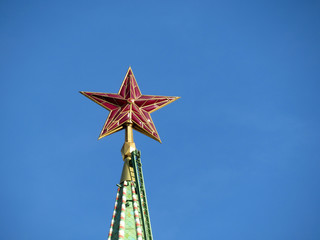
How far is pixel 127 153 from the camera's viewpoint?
30.9 m

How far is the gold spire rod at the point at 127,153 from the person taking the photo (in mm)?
29902

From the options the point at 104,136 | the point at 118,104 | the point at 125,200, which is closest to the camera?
the point at 125,200

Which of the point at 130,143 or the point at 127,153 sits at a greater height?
the point at 130,143

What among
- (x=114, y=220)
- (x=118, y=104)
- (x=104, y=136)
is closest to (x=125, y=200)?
(x=114, y=220)

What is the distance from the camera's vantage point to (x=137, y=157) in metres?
28.8

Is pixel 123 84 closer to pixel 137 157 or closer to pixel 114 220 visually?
pixel 137 157

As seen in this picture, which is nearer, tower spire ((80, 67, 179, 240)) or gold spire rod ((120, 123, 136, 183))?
tower spire ((80, 67, 179, 240))

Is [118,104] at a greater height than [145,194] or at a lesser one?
greater

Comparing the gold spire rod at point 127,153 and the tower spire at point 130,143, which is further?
the gold spire rod at point 127,153

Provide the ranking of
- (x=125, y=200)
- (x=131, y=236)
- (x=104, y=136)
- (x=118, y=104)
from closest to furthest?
1. (x=131, y=236)
2. (x=125, y=200)
3. (x=104, y=136)
4. (x=118, y=104)

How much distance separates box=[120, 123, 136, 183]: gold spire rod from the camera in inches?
1177

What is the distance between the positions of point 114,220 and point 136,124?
7.47 meters

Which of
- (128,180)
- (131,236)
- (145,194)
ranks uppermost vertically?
(128,180)

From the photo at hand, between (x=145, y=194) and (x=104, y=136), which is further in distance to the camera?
(x=104, y=136)
